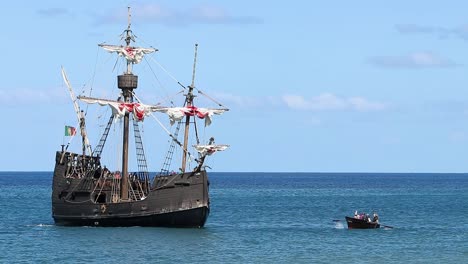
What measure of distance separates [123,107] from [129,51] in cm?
466

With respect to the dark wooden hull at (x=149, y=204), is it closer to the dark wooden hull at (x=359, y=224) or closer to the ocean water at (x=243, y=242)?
the ocean water at (x=243, y=242)

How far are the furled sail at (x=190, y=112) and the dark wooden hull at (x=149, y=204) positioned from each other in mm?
7552

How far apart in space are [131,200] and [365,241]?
1868cm

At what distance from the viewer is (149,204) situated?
7944cm

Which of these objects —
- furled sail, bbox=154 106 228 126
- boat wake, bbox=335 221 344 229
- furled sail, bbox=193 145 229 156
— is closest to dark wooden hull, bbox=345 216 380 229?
boat wake, bbox=335 221 344 229

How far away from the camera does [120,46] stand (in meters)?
85.5

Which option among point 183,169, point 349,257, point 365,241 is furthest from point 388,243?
point 183,169

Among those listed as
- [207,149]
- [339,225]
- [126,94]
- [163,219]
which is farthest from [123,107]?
[339,225]

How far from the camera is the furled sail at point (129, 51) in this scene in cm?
8494

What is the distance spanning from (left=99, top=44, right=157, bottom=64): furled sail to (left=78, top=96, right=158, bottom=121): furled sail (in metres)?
3.66

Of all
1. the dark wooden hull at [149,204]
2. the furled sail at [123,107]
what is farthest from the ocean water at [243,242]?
the furled sail at [123,107]

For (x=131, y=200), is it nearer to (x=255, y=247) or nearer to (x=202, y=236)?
(x=202, y=236)

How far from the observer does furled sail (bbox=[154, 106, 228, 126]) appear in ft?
278

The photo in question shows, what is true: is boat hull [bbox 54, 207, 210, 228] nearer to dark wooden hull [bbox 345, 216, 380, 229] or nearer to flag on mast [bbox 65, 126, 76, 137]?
flag on mast [bbox 65, 126, 76, 137]
